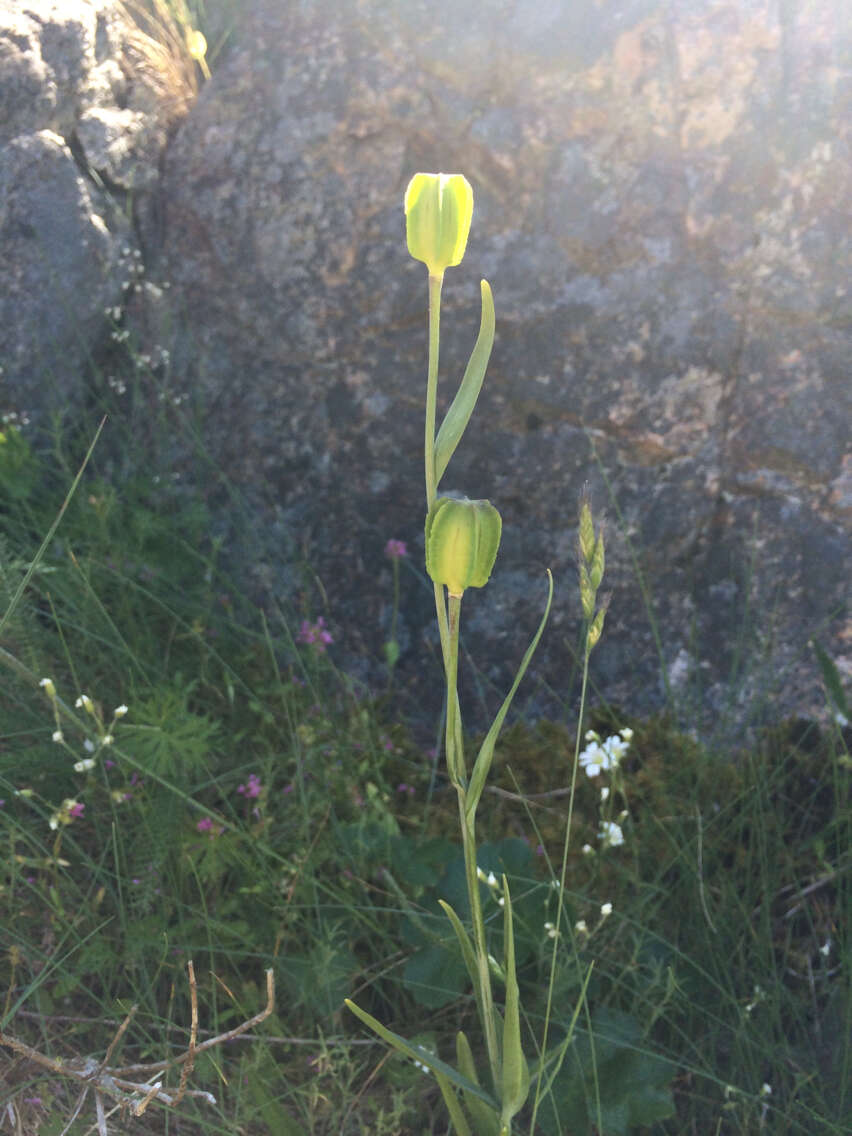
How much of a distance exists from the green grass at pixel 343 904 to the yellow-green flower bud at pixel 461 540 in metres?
0.48

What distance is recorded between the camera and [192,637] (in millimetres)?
2078

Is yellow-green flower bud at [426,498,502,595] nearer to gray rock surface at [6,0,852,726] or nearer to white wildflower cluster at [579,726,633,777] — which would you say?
white wildflower cluster at [579,726,633,777]

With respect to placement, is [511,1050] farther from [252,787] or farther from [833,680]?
[833,680]

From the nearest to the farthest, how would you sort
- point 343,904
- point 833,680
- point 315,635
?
point 343,904
point 833,680
point 315,635

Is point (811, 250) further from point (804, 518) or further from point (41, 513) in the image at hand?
point (41, 513)

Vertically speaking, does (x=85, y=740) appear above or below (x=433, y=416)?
below

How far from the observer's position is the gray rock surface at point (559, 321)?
2.12 m

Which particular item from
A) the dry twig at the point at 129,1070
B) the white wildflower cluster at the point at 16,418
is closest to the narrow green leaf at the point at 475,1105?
the dry twig at the point at 129,1070

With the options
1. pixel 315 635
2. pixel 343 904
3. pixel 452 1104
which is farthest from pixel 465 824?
pixel 315 635

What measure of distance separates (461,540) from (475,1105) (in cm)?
72

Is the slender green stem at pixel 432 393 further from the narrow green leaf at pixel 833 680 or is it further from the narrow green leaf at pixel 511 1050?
the narrow green leaf at pixel 833 680

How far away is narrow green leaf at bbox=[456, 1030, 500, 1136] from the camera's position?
1.28 metres

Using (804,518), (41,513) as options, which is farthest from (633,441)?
(41,513)

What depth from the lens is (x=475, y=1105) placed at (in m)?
1.29
